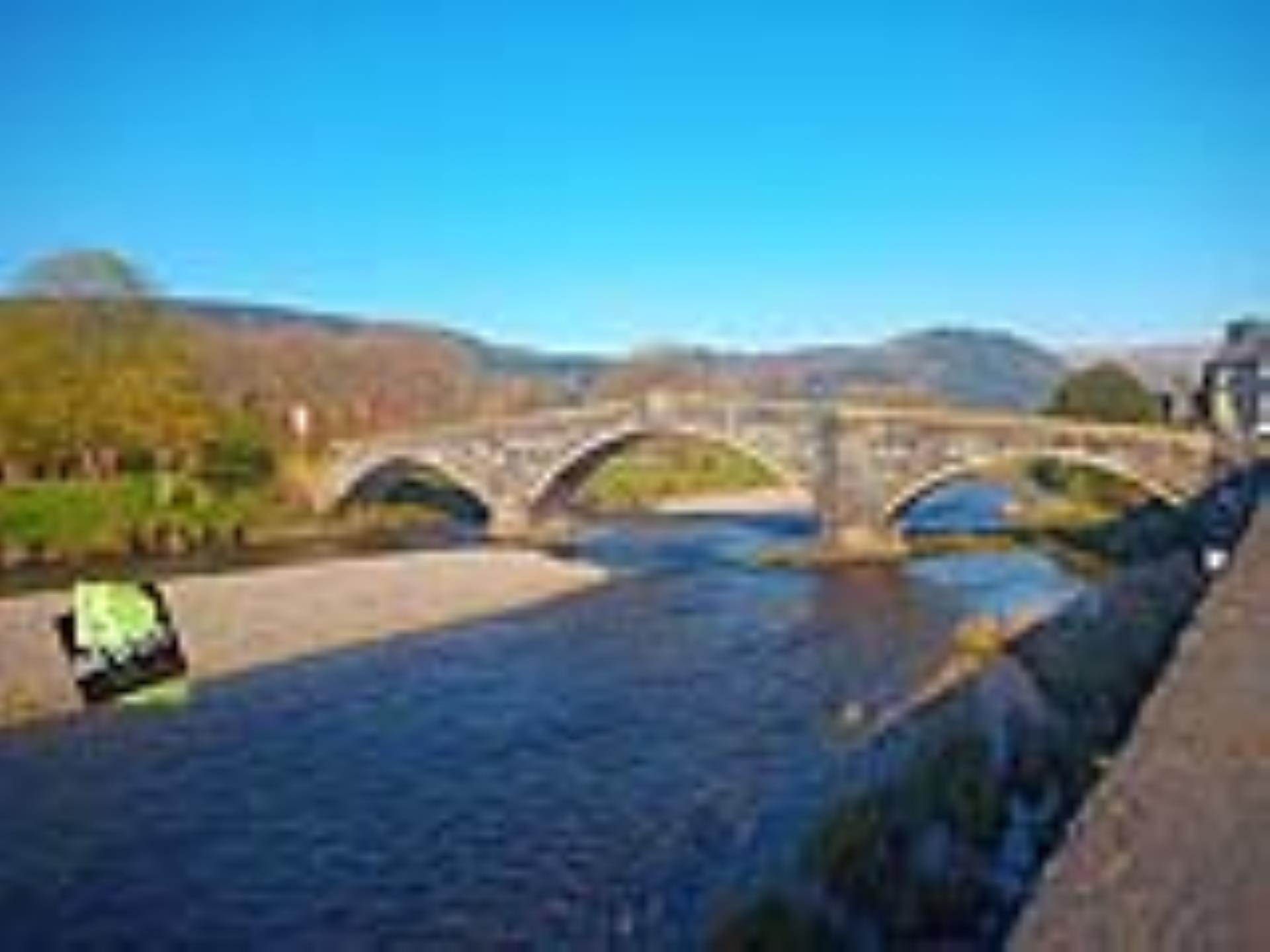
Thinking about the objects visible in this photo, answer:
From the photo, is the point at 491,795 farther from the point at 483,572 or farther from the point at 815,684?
the point at 483,572

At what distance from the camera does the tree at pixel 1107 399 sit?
95.8 meters

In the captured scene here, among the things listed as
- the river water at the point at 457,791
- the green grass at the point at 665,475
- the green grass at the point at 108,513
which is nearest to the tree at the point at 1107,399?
the green grass at the point at 665,475

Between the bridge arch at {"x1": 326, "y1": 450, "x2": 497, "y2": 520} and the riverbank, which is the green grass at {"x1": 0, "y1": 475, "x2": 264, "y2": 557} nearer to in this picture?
the bridge arch at {"x1": 326, "y1": 450, "x2": 497, "y2": 520}

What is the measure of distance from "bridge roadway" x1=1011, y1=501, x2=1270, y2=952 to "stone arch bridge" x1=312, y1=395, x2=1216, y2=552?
47.1 meters

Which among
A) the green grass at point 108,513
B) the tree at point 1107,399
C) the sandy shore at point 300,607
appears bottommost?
the sandy shore at point 300,607

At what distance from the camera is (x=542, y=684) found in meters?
39.1

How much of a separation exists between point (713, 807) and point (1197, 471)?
129 feet

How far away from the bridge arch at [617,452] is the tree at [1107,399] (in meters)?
25.1

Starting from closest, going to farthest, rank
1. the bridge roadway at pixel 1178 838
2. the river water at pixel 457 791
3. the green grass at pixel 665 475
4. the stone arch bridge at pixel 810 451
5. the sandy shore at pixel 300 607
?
the bridge roadway at pixel 1178 838 → the river water at pixel 457 791 → the sandy shore at pixel 300 607 → the stone arch bridge at pixel 810 451 → the green grass at pixel 665 475

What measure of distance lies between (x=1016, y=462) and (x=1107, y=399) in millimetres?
32380

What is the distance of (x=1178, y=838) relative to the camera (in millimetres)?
10844

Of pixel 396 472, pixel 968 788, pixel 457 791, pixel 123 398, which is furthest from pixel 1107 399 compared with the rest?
pixel 968 788

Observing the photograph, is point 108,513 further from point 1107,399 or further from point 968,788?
point 968,788

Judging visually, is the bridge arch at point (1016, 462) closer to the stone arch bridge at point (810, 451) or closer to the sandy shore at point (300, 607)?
the stone arch bridge at point (810, 451)
